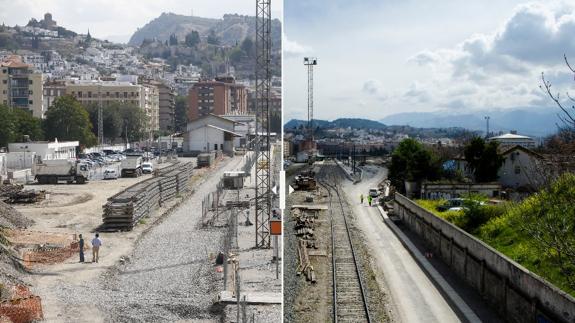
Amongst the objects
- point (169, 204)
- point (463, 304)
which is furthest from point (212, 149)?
point (463, 304)

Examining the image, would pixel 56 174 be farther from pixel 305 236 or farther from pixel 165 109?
pixel 165 109

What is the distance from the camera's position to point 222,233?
26.3 feet

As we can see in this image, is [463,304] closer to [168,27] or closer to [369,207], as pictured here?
[369,207]

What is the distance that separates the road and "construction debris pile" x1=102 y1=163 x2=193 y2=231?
2.95m

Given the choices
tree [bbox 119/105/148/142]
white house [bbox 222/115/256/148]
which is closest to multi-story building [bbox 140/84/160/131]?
tree [bbox 119/105/148/142]

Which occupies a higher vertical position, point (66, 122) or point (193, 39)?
point (193, 39)

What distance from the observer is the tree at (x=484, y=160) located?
12562 millimetres

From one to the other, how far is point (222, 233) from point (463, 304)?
3.79 meters

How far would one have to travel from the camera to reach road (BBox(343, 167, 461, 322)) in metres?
4.62

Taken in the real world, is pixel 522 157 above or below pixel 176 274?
above

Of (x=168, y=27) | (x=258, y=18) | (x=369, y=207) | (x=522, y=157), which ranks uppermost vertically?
(x=168, y=27)

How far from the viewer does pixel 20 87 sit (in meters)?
18.4

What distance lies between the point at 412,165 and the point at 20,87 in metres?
11.8

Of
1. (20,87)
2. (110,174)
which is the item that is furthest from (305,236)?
(20,87)
